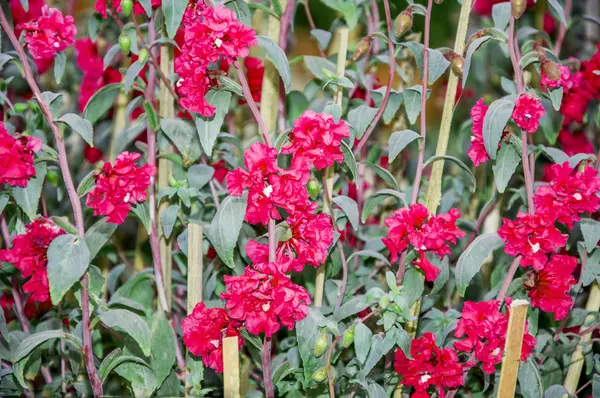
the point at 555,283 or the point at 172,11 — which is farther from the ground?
the point at 172,11

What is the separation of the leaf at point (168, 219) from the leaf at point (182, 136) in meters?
0.07

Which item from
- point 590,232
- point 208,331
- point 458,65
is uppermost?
point 458,65

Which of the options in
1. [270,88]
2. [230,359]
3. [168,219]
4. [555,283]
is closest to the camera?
[230,359]

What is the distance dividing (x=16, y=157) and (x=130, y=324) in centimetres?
26

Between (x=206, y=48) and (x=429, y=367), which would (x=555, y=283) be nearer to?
(x=429, y=367)

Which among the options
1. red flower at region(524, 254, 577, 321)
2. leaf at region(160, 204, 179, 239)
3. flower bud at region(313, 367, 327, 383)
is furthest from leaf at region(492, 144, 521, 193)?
leaf at region(160, 204, 179, 239)

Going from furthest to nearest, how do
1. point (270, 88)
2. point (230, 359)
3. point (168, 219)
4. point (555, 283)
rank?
point (270, 88), point (168, 219), point (555, 283), point (230, 359)

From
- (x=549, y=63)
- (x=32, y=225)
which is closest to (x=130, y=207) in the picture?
(x=32, y=225)

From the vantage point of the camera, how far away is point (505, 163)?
967 millimetres

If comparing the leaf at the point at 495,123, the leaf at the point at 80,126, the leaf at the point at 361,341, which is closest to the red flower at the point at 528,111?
the leaf at the point at 495,123

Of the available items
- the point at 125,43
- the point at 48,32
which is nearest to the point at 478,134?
the point at 125,43

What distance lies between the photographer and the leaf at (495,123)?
0.88 metres

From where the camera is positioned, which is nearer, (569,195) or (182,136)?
(569,195)

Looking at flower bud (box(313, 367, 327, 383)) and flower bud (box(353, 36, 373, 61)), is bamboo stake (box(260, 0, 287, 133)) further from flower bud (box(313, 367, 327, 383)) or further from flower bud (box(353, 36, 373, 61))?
flower bud (box(313, 367, 327, 383))
